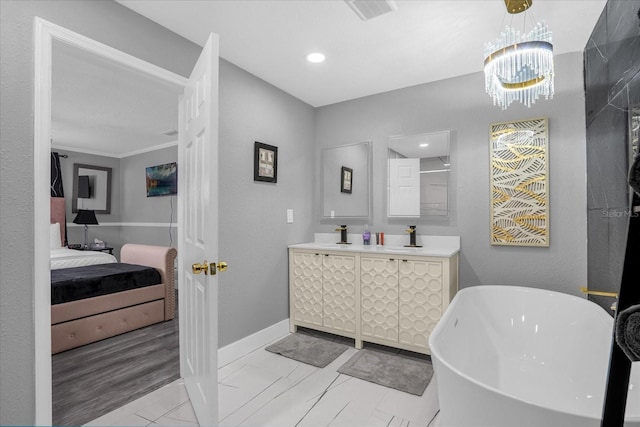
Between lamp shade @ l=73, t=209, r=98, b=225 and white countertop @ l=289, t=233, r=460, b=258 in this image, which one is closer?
white countertop @ l=289, t=233, r=460, b=258

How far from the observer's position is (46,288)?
5.15 ft

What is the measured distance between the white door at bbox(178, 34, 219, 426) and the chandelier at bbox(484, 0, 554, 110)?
147 cm

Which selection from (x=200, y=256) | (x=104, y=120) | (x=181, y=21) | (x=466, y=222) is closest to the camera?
(x=200, y=256)

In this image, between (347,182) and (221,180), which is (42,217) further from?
(347,182)

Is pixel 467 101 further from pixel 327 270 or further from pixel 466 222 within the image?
pixel 327 270

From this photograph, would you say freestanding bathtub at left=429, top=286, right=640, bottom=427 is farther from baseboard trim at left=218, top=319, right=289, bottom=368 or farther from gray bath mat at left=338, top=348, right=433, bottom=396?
baseboard trim at left=218, top=319, right=289, bottom=368

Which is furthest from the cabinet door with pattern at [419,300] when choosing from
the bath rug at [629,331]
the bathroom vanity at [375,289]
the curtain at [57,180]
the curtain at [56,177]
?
the curtain at [56,177]

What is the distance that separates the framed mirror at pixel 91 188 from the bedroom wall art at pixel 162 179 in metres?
1.18

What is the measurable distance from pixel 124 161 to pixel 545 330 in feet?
21.9

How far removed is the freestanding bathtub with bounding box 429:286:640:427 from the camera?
1251 millimetres

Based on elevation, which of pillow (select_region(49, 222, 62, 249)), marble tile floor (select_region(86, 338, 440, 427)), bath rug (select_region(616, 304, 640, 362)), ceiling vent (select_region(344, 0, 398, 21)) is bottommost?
marble tile floor (select_region(86, 338, 440, 427))

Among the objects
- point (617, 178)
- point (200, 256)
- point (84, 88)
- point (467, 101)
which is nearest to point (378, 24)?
point (467, 101)

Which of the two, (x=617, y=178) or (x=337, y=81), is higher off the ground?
(x=337, y=81)

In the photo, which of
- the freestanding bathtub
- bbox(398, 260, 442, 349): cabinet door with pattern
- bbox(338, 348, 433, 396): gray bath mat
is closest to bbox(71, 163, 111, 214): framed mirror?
bbox(338, 348, 433, 396): gray bath mat
